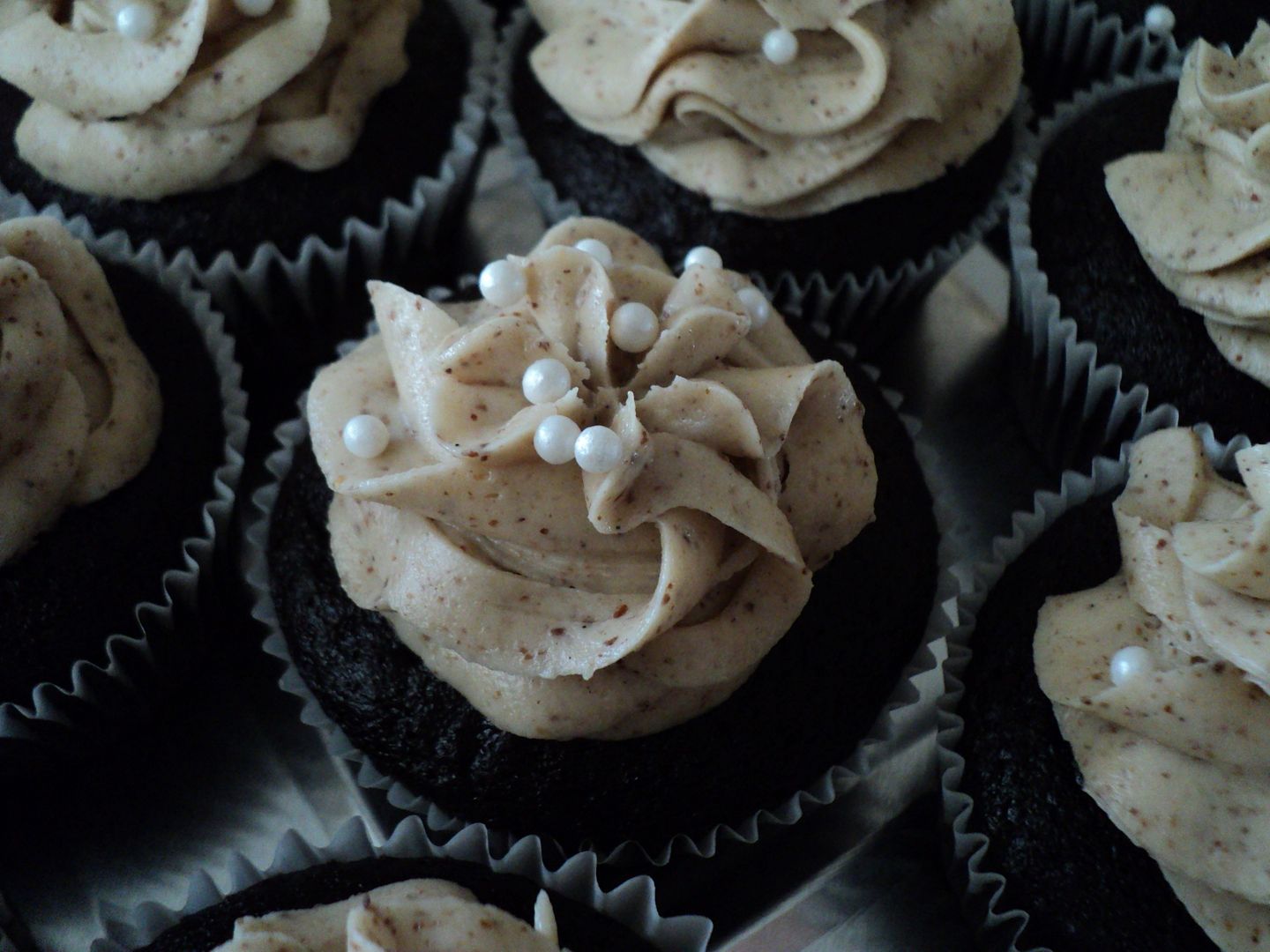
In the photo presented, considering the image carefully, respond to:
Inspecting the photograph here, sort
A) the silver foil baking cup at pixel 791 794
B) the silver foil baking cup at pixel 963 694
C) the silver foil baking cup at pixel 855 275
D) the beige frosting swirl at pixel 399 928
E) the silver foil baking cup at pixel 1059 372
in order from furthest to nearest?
the silver foil baking cup at pixel 855 275
the silver foil baking cup at pixel 1059 372
the silver foil baking cup at pixel 791 794
the silver foil baking cup at pixel 963 694
the beige frosting swirl at pixel 399 928

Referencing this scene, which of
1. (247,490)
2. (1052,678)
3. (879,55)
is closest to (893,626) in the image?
(1052,678)

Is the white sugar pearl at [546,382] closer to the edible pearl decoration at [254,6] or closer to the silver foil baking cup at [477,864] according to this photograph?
the silver foil baking cup at [477,864]

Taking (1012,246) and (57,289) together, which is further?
(1012,246)

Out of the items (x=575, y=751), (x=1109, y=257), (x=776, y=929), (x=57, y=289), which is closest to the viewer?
(x=575, y=751)

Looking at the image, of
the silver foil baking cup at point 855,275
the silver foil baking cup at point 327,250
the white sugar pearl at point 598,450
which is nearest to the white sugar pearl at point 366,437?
the white sugar pearl at point 598,450

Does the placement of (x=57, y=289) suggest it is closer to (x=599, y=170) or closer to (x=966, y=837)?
(x=599, y=170)
